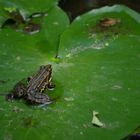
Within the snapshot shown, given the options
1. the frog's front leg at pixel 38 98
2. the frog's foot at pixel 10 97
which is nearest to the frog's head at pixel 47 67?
the frog's front leg at pixel 38 98

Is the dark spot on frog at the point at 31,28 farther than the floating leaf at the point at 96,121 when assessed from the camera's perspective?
Yes

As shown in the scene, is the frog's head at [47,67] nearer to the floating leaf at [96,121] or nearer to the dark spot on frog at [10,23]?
the floating leaf at [96,121]

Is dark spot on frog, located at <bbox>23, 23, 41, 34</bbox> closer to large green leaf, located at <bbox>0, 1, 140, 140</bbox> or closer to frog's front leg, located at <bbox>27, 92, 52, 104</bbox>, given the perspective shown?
large green leaf, located at <bbox>0, 1, 140, 140</bbox>

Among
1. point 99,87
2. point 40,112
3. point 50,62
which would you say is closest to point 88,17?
point 50,62

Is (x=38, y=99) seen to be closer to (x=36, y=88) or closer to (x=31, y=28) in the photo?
(x=36, y=88)

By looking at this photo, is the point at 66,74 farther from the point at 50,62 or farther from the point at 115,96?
the point at 115,96

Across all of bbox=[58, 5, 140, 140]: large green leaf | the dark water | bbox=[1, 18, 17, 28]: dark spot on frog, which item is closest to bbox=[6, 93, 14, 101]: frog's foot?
bbox=[58, 5, 140, 140]: large green leaf
